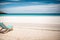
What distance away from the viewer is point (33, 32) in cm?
146

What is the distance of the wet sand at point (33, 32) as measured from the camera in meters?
1.42

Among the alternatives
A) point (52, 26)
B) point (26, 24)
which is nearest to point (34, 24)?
point (26, 24)

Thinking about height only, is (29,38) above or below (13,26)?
below

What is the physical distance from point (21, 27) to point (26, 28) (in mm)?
78

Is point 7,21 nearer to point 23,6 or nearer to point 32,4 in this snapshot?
point 23,6

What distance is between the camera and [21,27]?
1.49 metres

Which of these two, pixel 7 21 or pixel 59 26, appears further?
pixel 7 21

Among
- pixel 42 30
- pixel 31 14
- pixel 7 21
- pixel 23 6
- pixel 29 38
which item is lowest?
pixel 29 38

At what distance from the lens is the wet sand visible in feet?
4.66

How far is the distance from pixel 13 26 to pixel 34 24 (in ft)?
1.06

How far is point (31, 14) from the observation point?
4.87ft

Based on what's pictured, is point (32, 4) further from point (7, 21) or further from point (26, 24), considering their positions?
point (7, 21)

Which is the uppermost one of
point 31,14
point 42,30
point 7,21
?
point 31,14

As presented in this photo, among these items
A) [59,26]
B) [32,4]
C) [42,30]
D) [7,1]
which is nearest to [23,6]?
[32,4]
